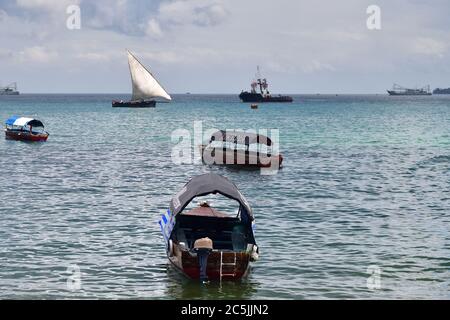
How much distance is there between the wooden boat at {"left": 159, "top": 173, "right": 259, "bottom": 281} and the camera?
84.3 ft

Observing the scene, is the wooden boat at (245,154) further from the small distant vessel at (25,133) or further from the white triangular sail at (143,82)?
the white triangular sail at (143,82)

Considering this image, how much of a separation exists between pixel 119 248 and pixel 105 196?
599 inches

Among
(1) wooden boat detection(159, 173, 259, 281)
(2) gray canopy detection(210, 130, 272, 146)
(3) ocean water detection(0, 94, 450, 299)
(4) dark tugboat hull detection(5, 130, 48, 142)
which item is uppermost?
(2) gray canopy detection(210, 130, 272, 146)

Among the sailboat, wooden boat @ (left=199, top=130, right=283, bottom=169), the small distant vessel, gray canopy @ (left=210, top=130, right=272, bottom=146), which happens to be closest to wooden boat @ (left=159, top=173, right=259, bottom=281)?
wooden boat @ (left=199, top=130, right=283, bottom=169)

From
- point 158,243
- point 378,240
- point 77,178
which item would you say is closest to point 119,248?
point 158,243

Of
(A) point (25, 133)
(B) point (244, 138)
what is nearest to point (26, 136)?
(A) point (25, 133)

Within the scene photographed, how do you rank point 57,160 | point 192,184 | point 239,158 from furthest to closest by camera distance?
1. point 57,160
2. point 239,158
3. point 192,184

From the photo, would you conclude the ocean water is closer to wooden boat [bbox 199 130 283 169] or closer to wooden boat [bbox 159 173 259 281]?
wooden boat [bbox 159 173 259 281]

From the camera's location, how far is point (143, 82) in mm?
176625

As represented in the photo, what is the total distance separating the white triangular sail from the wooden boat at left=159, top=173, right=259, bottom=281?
13929 centimetres

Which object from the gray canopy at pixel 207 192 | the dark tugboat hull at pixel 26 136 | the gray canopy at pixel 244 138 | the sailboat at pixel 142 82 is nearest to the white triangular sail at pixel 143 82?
the sailboat at pixel 142 82

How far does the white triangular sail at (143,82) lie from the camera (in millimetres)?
169500

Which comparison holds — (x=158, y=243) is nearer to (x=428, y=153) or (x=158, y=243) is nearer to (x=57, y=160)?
(x=57, y=160)

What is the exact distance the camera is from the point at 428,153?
78375 mm
